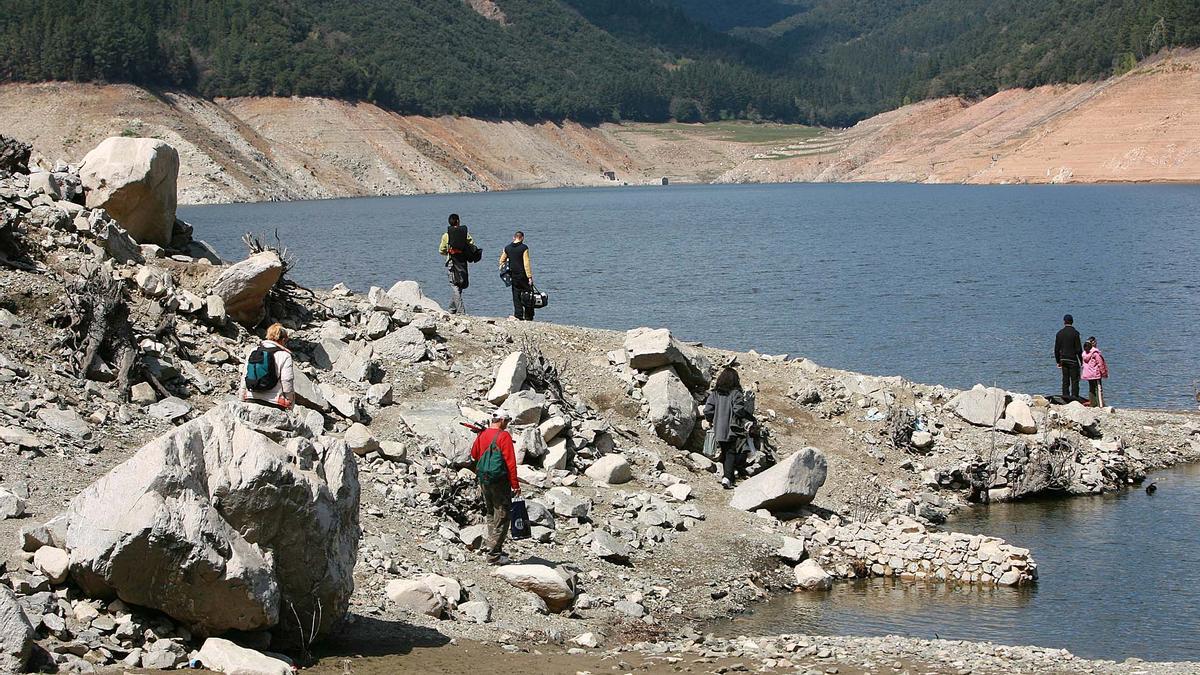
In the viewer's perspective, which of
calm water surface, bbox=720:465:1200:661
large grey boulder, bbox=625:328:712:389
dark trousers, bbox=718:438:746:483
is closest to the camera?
calm water surface, bbox=720:465:1200:661

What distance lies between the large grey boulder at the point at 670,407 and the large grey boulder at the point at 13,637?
11305 millimetres

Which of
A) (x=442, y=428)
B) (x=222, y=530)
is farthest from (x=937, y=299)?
(x=222, y=530)

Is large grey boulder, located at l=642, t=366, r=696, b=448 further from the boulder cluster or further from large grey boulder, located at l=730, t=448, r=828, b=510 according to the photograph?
the boulder cluster

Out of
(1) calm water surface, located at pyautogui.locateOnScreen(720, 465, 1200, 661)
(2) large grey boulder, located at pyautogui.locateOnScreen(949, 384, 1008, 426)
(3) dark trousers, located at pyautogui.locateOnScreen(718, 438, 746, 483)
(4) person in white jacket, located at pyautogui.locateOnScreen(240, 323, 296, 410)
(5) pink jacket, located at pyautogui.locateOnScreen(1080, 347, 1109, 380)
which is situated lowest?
(1) calm water surface, located at pyautogui.locateOnScreen(720, 465, 1200, 661)

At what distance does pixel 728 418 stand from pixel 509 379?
121 inches

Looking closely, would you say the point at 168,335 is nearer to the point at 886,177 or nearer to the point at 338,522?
the point at 338,522

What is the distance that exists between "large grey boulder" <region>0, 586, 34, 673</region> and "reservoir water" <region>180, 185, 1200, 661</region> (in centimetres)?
706

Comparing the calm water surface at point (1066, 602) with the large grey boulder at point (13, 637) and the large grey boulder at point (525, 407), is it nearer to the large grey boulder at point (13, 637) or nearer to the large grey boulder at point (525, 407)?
the large grey boulder at point (525, 407)

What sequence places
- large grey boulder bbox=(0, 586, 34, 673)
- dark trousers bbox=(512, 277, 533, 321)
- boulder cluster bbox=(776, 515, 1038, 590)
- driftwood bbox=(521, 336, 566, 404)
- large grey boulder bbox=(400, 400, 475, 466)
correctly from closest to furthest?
large grey boulder bbox=(0, 586, 34, 673) → boulder cluster bbox=(776, 515, 1038, 590) → large grey boulder bbox=(400, 400, 475, 466) → driftwood bbox=(521, 336, 566, 404) → dark trousers bbox=(512, 277, 533, 321)

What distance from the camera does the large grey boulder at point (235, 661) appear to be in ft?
30.7

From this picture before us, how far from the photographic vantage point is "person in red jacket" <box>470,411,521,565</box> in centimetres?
1342

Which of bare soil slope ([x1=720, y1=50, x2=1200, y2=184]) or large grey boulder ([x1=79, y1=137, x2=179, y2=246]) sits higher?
bare soil slope ([x1=720, y1=50, x2=1200, y2=184])

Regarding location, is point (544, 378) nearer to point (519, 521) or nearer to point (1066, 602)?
point (519, 521)

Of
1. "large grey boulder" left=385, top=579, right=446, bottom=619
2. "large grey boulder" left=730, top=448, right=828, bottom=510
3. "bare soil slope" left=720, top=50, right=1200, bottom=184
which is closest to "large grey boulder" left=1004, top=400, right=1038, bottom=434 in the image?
"large grey boulder" left=730, top=448, right=828, bottom=510
